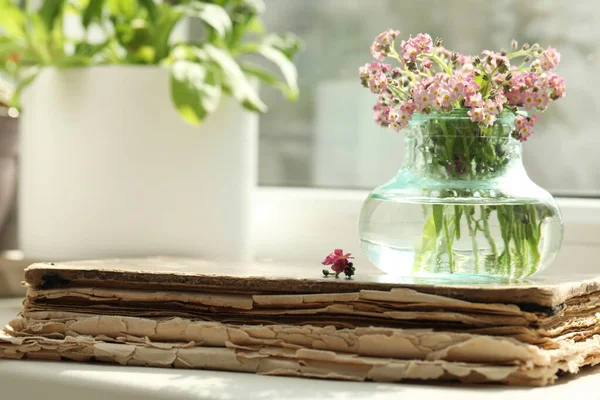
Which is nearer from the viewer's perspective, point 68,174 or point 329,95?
point 68,174

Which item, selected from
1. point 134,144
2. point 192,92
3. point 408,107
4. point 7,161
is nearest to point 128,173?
point 134,144

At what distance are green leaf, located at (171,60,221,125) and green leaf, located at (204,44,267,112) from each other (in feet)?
0.07

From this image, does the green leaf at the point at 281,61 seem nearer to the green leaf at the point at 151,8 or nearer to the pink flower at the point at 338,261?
the green leaf at the point at 151,8

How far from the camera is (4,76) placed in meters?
1.44

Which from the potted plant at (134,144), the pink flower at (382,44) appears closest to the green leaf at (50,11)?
the potted plant at (134,144)

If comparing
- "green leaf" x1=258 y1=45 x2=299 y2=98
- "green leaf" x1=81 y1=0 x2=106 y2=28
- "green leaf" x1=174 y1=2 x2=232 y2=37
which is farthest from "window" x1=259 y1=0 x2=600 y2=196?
"green leaf" x1=81 y1=0 x2=106 y2=28

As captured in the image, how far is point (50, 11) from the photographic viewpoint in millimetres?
1120

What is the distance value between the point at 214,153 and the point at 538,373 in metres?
0.61

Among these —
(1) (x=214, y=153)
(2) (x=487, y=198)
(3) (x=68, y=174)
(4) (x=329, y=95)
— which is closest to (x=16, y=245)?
(3) (x=68, y=174)

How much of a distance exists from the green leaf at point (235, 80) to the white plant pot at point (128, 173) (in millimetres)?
44

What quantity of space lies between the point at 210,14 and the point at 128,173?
0.22 meters

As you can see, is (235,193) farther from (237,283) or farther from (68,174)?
(237,283)

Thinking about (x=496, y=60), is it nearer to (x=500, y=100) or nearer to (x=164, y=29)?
(x=500, y=100)

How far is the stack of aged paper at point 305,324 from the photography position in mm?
643
